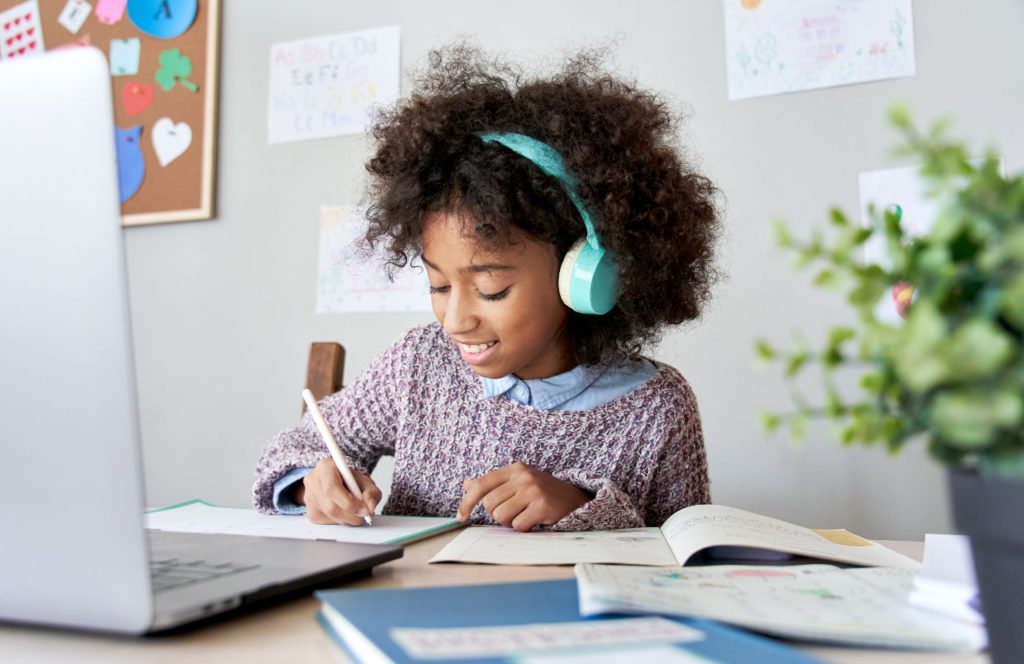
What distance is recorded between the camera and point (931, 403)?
0.28 meters

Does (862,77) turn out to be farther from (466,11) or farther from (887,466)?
(466,11)

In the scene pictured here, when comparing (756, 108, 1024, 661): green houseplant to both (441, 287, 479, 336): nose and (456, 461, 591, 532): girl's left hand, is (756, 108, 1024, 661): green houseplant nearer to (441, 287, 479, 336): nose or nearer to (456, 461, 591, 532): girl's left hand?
(456, 461, 591, 532): girl's left hand

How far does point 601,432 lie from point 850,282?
0.79 meters

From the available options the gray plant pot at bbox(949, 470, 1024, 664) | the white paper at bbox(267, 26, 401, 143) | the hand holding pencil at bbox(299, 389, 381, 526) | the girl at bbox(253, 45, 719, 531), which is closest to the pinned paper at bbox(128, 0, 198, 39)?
the white paper at bbox(267, 26, 401, 143)

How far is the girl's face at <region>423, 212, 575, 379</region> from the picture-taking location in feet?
3.17

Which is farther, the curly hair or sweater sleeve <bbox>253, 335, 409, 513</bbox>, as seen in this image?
sweater sleeve <bbox>253, 335, 409, 513</bbox>

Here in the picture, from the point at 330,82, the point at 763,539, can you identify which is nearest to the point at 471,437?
the point at 763,539

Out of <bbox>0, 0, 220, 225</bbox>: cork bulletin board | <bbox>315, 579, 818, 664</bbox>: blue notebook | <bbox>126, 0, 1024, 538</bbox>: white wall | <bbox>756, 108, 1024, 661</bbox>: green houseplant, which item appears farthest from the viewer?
<bbox>0, 0, 220, 225</bbox>: cork bulletin board

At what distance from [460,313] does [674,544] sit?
360 millimetres

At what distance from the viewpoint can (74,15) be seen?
1970mm

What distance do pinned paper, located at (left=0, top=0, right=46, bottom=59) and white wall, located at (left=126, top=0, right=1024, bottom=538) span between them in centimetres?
47

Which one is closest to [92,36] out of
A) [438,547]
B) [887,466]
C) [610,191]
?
[610,191]

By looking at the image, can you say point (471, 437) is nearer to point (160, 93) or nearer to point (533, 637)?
point (533, 637)

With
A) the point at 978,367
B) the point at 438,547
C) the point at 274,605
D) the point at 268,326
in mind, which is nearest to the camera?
the point at 978,367
